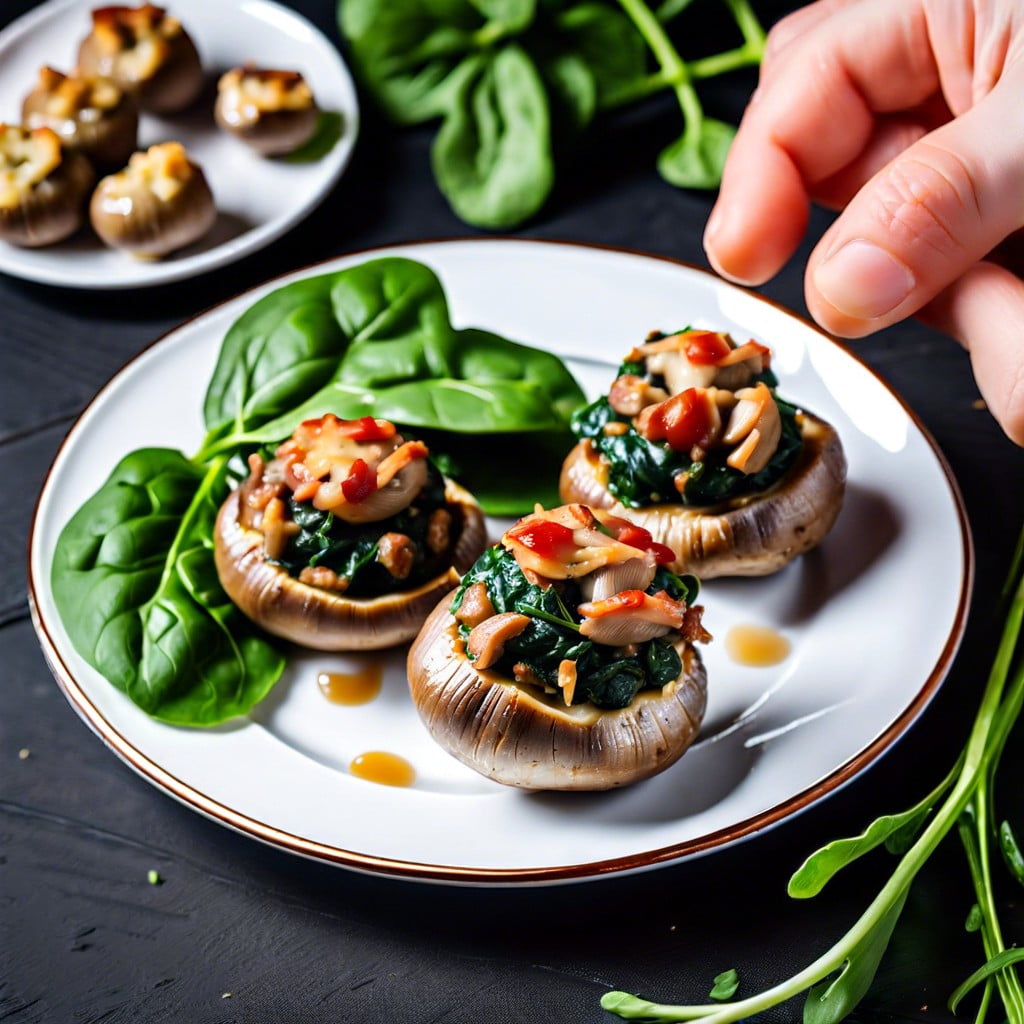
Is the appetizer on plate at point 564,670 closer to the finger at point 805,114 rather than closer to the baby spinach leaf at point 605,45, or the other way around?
the finger at point 805,114

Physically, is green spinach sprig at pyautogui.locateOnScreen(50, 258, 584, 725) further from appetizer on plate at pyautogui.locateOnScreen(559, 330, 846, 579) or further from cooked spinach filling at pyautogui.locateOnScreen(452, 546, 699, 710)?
cooked spinach filling at pyautogui.locateOnScreen(452, 546, 699, 710)

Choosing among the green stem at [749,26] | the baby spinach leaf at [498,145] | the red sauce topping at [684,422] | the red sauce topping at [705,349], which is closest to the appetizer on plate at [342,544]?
the red sauce topping at [684,422]

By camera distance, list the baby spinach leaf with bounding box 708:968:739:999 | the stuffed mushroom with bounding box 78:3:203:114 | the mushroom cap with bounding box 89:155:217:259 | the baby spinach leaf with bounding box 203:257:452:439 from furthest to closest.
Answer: the stuffed mushroom with bounding box 78:3:203:114 < the mushroom cap with bounding box 89:155:217:259 < the baby spinach leaf with bounding box 203:257:452:439 < the baby spinach leaf with bounding box 708:968:739:999

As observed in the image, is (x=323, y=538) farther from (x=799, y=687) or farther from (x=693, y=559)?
(x=799, y=687)

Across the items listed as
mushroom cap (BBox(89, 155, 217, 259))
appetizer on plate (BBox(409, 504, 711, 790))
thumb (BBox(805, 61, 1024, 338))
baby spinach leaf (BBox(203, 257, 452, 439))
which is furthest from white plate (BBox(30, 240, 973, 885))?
thumb (BBox(805, 61, 1024, 338))

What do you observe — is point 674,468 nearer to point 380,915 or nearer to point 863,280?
point 863,280

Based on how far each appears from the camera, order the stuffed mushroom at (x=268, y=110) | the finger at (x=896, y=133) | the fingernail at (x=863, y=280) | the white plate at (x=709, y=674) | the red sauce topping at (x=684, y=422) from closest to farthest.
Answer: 1. the white plate at (x=709, y=674)
2. the fingernail at (x=863, y=280)
3. the red sauce topping at (x=684, y=422)
4. the finger at (x=896, y=133)
5. the stuffed mushroom at (x=268, y=110)

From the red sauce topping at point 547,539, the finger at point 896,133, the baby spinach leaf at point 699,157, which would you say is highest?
the finger at point 896,133
